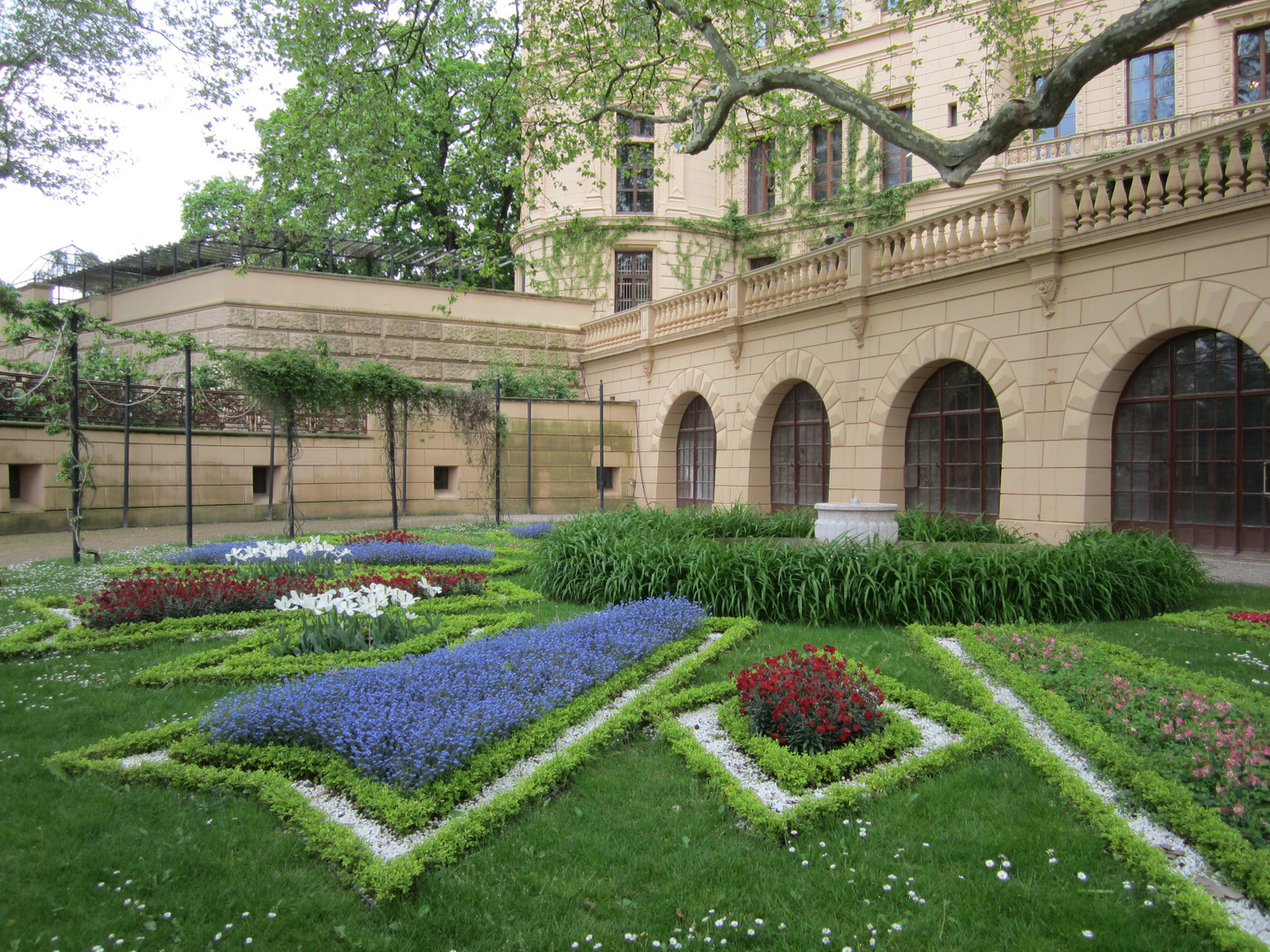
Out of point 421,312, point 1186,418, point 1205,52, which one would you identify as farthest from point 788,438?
point 1205,52

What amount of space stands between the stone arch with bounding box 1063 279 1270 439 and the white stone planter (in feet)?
12.8

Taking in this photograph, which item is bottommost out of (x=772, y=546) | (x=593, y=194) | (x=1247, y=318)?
(x=772, y=546)

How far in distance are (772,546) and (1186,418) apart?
258 inches

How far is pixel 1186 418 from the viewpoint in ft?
34.8

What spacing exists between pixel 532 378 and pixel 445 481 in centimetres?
378

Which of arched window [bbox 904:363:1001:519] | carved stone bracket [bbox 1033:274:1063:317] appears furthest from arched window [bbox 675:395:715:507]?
carved stone bracket [bbox 1033:274:1063:317]

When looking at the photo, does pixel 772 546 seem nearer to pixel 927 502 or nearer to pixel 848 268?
pixel 927 502

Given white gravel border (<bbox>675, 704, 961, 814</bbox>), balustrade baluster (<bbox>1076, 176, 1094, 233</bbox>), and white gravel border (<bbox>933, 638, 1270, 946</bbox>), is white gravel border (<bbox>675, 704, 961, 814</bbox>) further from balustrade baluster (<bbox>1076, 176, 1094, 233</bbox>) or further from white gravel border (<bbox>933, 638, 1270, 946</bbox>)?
balustrade baluster (<bbox>1076, 176, 1094, 233</bbox>)

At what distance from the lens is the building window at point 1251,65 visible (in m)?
17.8

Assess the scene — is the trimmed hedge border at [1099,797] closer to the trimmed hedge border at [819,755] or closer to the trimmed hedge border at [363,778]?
the trimmed hedge border at [819,755]

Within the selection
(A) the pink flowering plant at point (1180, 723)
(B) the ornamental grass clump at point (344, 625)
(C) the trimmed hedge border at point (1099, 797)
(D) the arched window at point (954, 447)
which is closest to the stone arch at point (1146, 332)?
(D) the arched window at point (954, 447)

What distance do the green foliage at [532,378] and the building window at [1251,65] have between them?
1741 centimetres

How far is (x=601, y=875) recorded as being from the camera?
320 cm

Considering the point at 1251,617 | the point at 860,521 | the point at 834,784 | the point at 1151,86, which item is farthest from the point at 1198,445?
the point at 1151,86
